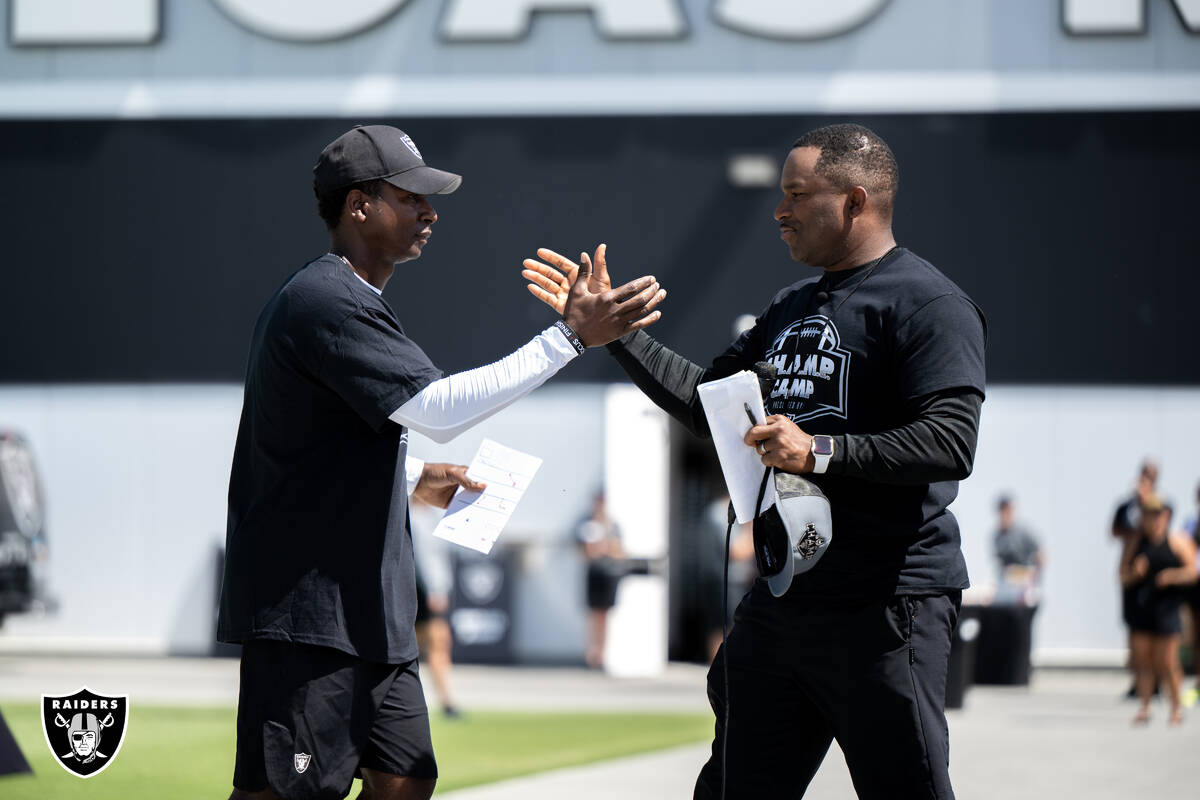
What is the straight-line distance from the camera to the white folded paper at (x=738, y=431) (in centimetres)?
348

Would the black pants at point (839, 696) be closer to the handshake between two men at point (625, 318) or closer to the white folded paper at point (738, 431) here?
the white folded paper at point (738, 431)

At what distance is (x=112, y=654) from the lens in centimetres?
1758

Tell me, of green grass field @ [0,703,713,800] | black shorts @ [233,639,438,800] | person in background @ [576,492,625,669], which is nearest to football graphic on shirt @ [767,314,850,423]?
black shorts @ [233,639,438,800]

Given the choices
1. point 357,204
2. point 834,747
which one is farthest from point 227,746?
point 357,204

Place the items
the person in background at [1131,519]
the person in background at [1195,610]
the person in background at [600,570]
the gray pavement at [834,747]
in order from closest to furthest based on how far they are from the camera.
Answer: the gray pavement at [834,747]
the person in background at [1131,519]
the person in background at [1195,610]
the person in background at [600,570]

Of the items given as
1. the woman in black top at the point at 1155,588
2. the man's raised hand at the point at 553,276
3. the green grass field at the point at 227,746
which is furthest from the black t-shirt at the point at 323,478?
the woman in black top at the point at 1155,588

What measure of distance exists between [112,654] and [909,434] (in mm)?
16019

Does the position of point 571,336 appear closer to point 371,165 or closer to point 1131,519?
point 371,165

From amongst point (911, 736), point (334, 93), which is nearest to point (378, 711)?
point (911, 736)

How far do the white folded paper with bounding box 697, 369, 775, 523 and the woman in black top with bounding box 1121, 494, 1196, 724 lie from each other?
8.78 m

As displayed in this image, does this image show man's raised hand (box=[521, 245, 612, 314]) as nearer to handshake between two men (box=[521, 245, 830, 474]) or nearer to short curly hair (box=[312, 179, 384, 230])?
handshake between two men (box=[521, 245, 830, 474])

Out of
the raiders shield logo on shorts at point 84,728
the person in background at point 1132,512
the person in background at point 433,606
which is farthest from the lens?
the person in background at point 1132,512

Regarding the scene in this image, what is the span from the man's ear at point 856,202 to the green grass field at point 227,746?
464cm

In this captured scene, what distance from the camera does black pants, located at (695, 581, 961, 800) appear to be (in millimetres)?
3504
